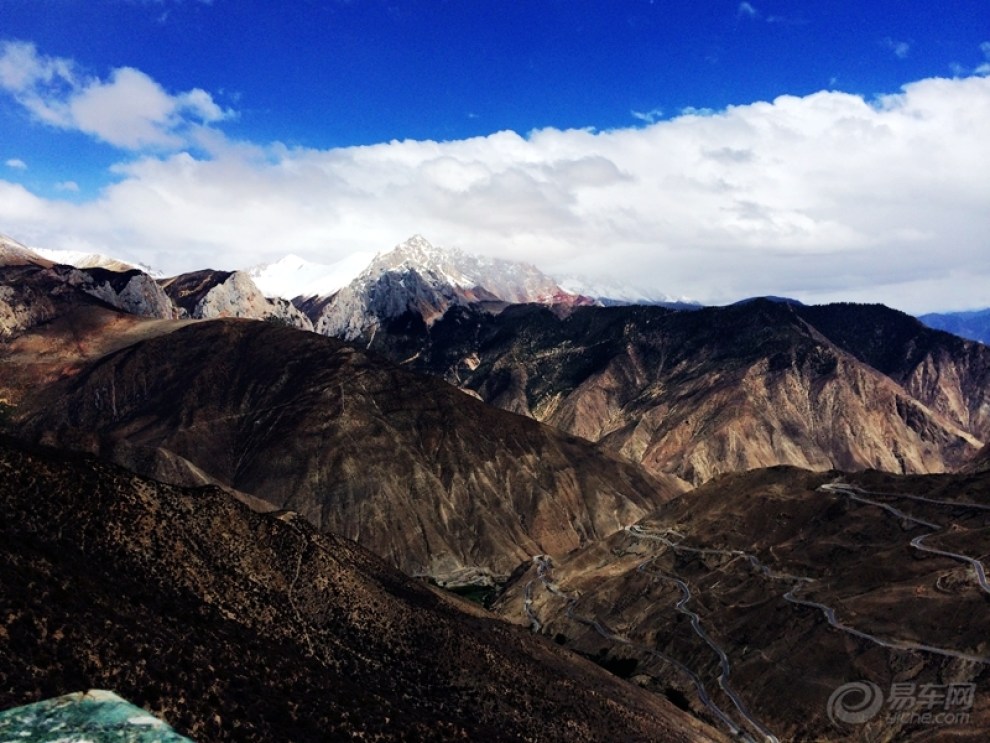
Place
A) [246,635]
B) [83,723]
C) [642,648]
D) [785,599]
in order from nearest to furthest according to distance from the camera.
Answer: [83,723] → [246,635] → [785,599] → [642,648]

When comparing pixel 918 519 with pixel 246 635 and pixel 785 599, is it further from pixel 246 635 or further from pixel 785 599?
pixel 246 635

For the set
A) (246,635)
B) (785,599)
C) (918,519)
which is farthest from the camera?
(918,519)

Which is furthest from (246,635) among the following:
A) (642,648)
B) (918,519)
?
(918,519)

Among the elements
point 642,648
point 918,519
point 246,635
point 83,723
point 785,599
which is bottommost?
point 642,648

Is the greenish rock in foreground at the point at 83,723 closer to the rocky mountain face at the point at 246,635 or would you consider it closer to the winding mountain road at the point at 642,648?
the rocky mountain face at the point at 246,635

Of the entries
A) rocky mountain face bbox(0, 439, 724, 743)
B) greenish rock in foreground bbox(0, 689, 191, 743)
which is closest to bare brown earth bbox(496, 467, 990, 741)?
rocky mountain face bbox(0, 439, 724, 743)

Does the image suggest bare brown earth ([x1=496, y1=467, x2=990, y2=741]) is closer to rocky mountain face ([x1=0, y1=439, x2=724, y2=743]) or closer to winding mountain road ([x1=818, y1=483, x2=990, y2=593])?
winding mountain road ([x1=818, y1=483, x2=990, y2=593])
